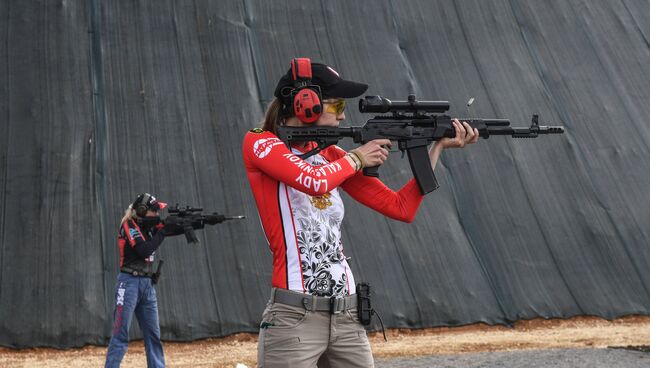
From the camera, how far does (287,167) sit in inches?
139

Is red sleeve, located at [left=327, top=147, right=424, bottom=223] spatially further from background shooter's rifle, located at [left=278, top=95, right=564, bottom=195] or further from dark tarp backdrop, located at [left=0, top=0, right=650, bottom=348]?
dark tarp backdrop, located at [left=0, top=0, right=650, bottom=348]

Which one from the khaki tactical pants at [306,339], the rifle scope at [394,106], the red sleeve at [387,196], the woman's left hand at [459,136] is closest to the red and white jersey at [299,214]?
the khaki tactical pants at [306,339]

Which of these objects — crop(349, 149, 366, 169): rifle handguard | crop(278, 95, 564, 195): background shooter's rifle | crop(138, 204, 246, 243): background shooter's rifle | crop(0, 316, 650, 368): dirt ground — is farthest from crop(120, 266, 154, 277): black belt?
crop(349, 149, 366, 169): rifle handguard

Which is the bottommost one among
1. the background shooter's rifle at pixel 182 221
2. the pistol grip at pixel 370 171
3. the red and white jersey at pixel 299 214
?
the red and white jersey at pixel 299 214

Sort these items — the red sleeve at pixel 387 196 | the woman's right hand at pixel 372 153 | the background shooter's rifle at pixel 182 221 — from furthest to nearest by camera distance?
the background shooter's rifle at pixel 182 221, the red sleeve at pixel 387 196, the woman's right hand at pixel 372 153

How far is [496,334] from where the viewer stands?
39.1 feet

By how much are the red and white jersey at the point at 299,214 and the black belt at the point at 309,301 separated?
0.03m

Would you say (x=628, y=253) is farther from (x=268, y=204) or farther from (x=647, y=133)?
(x=268, y=204)

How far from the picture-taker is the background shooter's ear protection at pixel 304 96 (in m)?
3.76

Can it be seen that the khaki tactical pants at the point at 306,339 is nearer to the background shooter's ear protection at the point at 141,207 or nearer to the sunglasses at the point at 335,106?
the sunglasses at the point at 335,106

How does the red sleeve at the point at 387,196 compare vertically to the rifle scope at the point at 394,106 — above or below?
below

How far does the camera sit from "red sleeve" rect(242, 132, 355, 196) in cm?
351

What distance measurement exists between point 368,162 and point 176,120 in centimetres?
988

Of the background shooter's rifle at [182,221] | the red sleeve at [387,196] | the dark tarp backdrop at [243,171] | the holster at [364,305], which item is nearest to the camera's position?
the holster at [364,305]
